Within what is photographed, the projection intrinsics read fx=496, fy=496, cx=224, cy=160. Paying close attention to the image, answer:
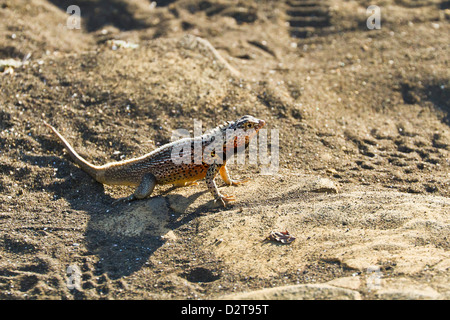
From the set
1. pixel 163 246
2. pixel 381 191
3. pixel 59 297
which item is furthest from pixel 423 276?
pixel 59 297

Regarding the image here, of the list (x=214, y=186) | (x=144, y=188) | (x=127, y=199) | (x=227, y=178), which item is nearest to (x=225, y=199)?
(x=214, y=186)

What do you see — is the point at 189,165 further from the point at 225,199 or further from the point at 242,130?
the point at 242,130

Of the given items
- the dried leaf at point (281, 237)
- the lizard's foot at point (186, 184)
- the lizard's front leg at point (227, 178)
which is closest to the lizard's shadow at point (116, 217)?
the lizard's foot at point (186, 184)

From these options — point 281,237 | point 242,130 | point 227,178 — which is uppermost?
point 242,130

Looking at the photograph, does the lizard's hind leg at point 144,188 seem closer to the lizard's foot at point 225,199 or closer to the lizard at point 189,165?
the lizard at point 189,165

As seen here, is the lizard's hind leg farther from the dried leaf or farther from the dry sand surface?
the dried leaf
